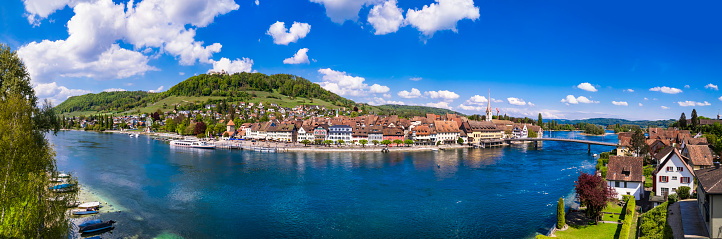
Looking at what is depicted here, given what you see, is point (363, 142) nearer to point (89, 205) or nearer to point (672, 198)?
point (89, 205)

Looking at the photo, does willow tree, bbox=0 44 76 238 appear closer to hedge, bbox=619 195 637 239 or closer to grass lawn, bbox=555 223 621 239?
grass lawn, bbox=555 223 621 239

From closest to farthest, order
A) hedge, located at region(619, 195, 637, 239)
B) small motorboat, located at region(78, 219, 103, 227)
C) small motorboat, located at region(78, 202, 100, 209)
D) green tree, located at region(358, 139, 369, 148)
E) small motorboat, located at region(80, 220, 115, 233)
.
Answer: hedge, located at region(619, 195, 637, 239), small motorboat, located at region(80, 220, 115, 233), small motorboat, located at region(78, 219, 103, 227), small motorboat, located at region(78, 202, 100, 209), green tree, located at region(358, 139, 369, 148)

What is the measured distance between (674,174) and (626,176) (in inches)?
115

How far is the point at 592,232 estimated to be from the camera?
65.8 ft

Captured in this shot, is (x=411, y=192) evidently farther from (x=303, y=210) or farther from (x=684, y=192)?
(x=684, y=192)

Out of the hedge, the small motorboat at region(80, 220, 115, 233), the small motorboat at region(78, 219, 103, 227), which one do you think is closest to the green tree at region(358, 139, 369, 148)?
the hedge

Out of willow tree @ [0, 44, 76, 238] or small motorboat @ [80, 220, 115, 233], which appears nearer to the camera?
willow tree @ [0, 44, 76, 238]

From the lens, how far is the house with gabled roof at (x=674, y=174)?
25547 millimetres

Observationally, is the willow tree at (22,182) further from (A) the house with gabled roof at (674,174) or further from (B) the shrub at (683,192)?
(A) the house with gabled roof at (674,174)

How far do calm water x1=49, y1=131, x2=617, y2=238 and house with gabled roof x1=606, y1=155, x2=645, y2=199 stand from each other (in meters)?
4.80

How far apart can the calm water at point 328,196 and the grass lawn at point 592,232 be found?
85.2 inches

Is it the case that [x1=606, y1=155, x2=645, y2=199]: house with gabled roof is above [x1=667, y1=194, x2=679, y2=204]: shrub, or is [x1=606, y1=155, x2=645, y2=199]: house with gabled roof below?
above

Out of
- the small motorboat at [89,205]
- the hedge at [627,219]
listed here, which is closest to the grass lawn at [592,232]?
the hedge at [627,219]

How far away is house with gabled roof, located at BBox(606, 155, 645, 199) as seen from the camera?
26047 millimetres
